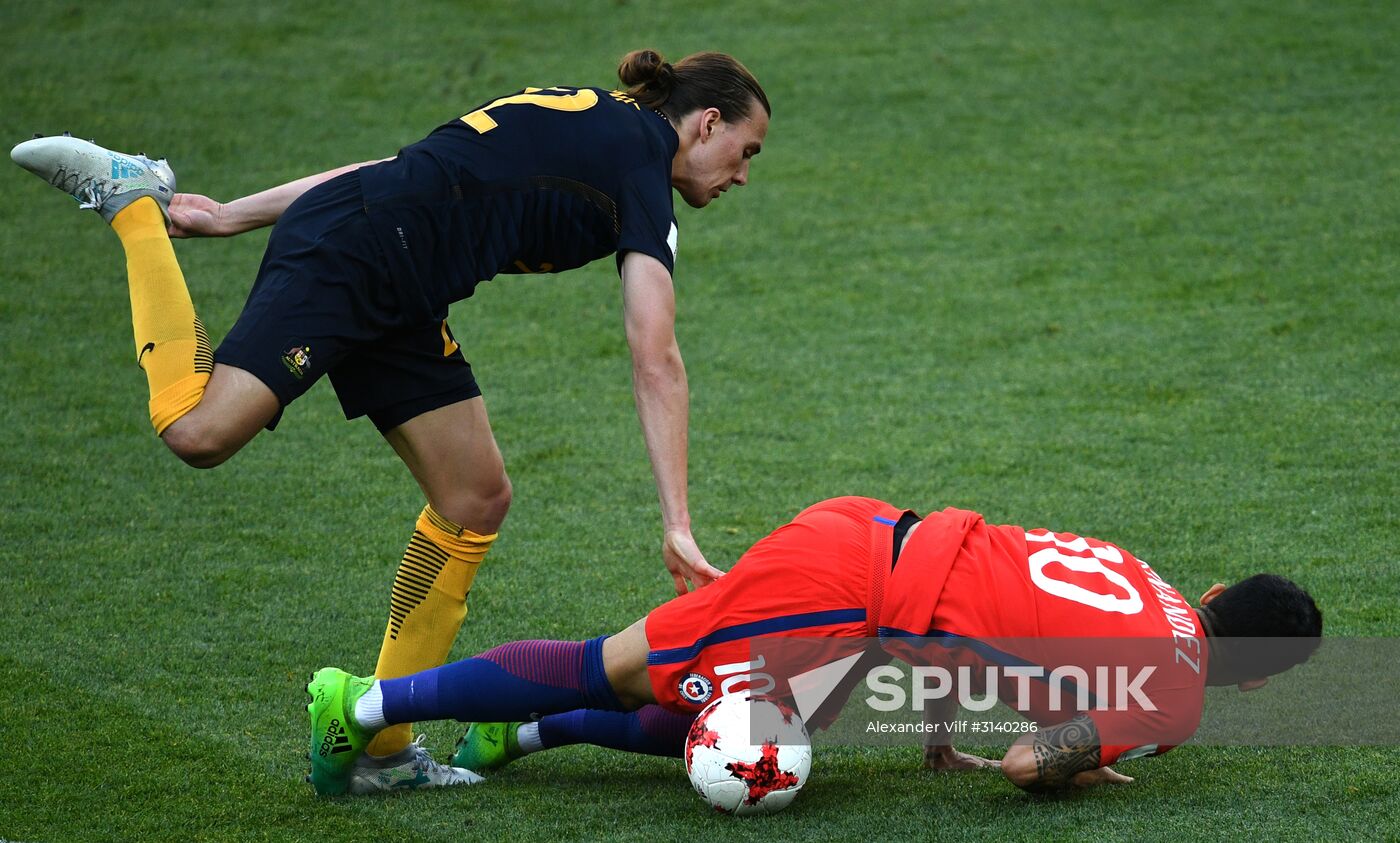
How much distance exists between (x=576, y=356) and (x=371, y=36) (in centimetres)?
623

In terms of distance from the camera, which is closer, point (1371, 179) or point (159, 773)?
point (159, 773)

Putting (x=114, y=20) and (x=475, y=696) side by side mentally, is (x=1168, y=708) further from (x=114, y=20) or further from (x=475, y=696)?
(x=114, y=20)

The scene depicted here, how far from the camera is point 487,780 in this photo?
3.84 meters

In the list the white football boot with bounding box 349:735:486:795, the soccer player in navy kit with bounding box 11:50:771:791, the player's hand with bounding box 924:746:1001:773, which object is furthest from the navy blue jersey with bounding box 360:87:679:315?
the player's hand with bounding box 924:746:1001:773

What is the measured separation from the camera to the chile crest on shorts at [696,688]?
345 cm

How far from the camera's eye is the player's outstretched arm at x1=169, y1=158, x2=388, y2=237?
12.2 feet

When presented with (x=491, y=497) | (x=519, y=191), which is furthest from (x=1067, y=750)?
(x=519, y=191)

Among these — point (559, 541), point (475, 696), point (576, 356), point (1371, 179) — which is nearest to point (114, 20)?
point (576, 356)

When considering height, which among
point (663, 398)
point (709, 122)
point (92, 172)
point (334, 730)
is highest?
point (709, 122)

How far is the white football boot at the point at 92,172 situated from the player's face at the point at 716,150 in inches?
53.6

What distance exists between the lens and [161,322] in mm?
3459

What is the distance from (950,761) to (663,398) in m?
1.33

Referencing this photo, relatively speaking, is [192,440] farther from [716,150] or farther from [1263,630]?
[1263,630]

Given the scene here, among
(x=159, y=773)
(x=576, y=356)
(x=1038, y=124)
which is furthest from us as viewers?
(x=1038, y=124)
